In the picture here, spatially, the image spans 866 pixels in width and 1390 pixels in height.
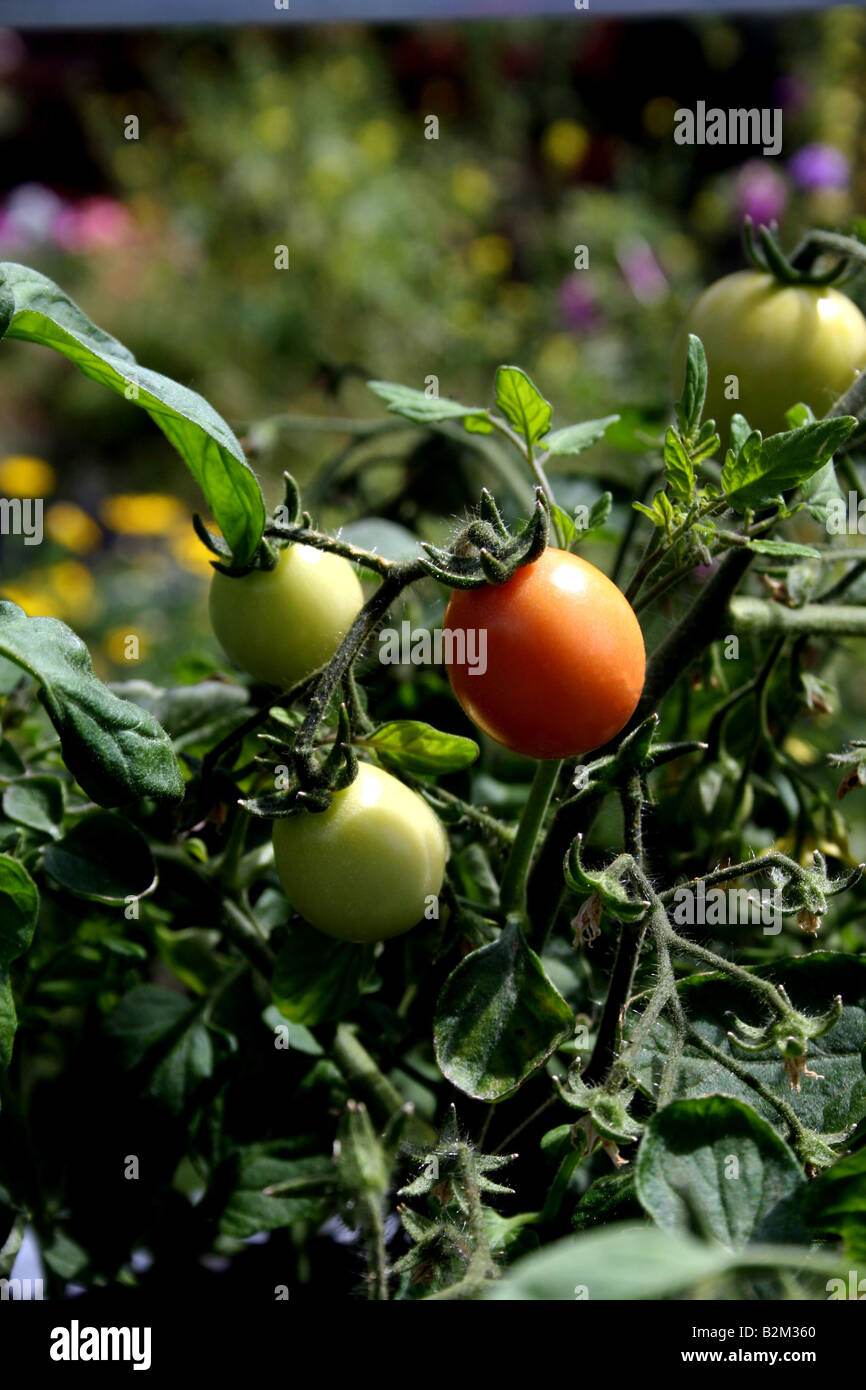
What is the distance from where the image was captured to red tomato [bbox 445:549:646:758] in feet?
1.24

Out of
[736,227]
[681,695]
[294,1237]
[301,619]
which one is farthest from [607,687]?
[736,227]

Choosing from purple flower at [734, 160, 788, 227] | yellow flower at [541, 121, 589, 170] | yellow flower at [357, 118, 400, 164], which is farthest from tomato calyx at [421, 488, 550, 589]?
yellow flower at [541, 121, 589, 170]

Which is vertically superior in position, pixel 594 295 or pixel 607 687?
pixel 594 295

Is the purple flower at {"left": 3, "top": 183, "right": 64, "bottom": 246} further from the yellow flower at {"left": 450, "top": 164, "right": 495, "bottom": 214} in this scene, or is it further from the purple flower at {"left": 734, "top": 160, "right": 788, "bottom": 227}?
the purple flower at {"left": 734, "top": 160, "right": 788, "bottom": 227}

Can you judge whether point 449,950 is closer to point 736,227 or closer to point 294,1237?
point 294,1237

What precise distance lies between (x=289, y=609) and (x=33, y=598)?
1650mm

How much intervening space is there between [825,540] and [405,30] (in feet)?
13.6

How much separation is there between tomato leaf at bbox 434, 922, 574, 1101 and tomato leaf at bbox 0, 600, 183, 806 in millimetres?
118

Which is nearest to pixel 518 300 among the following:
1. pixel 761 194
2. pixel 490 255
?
pixel 490 255

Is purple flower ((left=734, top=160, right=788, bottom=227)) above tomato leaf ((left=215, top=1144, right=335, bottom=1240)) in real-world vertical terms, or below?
above

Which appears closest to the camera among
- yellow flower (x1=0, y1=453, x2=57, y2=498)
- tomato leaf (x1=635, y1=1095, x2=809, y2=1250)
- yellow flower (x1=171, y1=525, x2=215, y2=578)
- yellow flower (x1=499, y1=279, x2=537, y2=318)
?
tomato leaf (x1=635, y1=1095, x2=809, y2=1250)

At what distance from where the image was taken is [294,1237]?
586 millimetres

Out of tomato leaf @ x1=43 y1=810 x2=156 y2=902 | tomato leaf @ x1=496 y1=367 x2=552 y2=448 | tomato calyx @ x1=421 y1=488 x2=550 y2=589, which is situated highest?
tomato leaf @ x1=496 y1=367 x2=552 y2=448

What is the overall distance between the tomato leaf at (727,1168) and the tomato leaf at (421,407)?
0.89 feet
